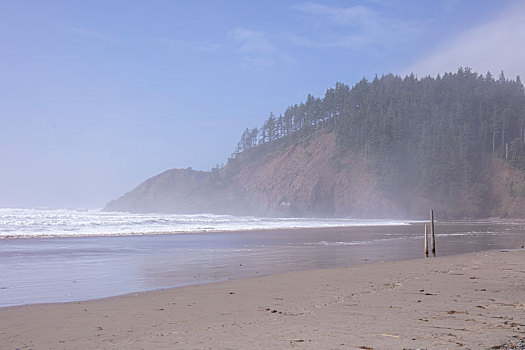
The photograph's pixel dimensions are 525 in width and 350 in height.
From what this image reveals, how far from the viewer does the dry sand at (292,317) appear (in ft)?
21.8

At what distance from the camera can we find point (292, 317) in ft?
27.5

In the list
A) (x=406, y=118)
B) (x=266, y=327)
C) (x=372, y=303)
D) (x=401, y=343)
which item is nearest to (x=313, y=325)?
(x=266, y=327)

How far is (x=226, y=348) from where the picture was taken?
626 centimetres

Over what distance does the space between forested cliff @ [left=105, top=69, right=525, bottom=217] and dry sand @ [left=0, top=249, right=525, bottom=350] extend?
235 ft

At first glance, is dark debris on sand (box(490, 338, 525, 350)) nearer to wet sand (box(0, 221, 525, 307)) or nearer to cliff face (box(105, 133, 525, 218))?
wet sand (box(0, 221, 525, 307))

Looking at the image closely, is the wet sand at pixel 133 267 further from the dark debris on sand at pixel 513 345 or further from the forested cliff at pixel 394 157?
the forested cliff at pixel 394 157

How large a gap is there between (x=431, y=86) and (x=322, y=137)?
27807 millimetres

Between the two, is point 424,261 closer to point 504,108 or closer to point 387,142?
point 387,142

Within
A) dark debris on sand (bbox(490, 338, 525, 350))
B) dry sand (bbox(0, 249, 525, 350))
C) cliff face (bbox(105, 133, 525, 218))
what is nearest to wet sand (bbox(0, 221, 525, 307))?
dry sand (bbox(0, 249, 525, 350))

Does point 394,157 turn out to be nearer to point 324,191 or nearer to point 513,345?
point 324,191

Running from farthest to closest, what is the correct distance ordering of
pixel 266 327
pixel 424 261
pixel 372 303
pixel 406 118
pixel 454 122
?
pixel 406 118 → pixel 454 122 → pixel 424 261 → pixel 372 303 → pixel 266 327

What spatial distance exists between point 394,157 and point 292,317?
8702cm

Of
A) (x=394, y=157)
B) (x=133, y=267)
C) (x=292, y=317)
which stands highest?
(x=394, y=157)

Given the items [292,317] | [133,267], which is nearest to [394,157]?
[133,267]
